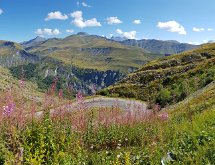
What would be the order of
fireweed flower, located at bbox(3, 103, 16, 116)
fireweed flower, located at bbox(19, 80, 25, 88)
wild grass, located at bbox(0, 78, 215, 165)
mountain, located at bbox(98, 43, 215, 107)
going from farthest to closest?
1. mountain, located at bbox(98, 43, 215, 107)
2. fireweed flower, located at bbox(19, 80, 25, 88)
3. fireweed flower, located at bbox(3, 103, 16, 116)
4. wild grass, located at bbox(0, 78, 215, 165)

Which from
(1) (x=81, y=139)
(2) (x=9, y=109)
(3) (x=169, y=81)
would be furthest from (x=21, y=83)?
(3) (x=169, y=81)

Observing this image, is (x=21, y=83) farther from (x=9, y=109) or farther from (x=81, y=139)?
(x=81, y=139)

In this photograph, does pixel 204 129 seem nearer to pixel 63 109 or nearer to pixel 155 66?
pixel 63 109

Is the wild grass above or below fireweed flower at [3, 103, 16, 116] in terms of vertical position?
below

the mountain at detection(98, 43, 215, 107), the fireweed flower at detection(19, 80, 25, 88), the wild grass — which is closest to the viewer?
the wild grass

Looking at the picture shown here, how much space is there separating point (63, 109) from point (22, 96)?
2585 mm

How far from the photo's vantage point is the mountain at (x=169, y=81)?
55156mm

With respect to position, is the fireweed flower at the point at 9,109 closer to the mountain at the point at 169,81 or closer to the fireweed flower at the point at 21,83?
the fireweed flower at the point at 21,83

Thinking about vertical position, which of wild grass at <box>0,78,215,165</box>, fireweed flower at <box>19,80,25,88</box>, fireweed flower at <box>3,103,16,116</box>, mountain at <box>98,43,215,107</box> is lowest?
mountain at <box>98,43,215,107</box>

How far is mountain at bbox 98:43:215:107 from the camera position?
181ft

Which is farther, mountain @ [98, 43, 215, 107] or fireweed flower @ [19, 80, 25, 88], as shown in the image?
mountain @ [98, 43, 215, 107]

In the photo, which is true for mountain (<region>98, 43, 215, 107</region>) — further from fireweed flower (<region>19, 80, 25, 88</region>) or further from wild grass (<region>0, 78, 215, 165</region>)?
fireweed flower (<region>19, 80, 25, 88</region>)

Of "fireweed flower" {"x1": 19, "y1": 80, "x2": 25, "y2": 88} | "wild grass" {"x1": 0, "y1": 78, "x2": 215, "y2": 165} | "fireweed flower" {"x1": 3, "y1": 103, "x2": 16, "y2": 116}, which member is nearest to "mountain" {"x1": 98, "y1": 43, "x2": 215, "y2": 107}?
"wild grass" {"x1": 0, "y1": 78, "x2": 215, "y2": 165}

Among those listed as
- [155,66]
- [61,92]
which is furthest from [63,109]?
[155,66]
